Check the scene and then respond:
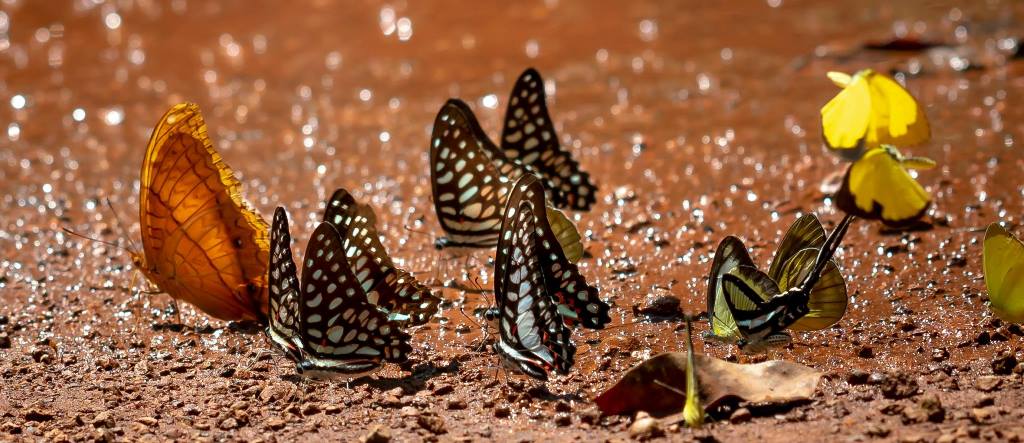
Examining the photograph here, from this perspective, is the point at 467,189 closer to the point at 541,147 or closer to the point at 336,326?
the point at 541,147

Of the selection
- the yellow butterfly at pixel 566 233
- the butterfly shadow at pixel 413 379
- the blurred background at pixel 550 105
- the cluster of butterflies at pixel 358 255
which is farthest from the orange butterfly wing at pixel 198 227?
the yellow butterfly at pixel 566 233

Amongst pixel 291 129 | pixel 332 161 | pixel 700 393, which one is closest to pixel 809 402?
pixel 700 393

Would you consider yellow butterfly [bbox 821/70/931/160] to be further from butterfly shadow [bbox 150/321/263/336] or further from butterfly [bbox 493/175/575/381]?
butterfly shadow [bbox 150/321/263/336]

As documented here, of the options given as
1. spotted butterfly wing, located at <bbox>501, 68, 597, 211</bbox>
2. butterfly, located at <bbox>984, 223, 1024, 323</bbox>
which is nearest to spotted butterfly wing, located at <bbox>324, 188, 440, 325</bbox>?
spotted butterfly wing, located at <bbox>501, 68, 597, 211</bbox>

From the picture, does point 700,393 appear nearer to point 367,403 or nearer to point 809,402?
point 809,402

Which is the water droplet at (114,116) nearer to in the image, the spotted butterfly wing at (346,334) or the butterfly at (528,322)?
the spotted butterfly wing at (346,334)

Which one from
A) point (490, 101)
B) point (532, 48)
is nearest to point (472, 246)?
point (490, 101)
